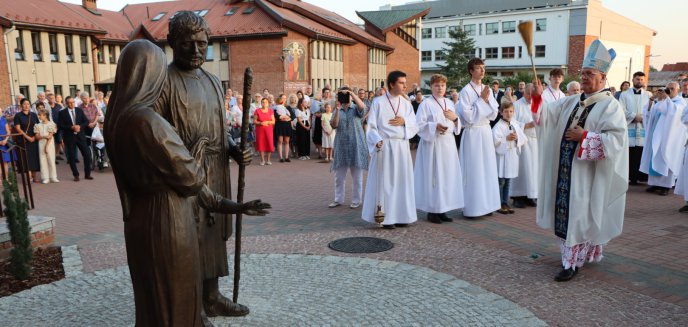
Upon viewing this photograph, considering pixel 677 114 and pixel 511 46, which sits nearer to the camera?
pixel 677 114

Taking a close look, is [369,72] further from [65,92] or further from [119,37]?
[65,92]

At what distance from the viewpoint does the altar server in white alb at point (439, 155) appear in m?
8.00

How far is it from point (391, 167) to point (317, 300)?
3226 mm

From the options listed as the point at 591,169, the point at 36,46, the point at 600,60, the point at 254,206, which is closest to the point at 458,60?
the point at 36,46

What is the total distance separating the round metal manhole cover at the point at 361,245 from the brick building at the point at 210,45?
2582 centimetres

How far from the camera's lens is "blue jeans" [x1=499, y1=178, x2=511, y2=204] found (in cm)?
899

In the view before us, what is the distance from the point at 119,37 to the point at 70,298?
112 ft

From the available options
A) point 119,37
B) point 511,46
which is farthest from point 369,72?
point 511,46

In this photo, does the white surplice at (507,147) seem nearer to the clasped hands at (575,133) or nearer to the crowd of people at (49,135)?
the clasped hands at (575,133)

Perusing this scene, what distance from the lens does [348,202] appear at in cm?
987

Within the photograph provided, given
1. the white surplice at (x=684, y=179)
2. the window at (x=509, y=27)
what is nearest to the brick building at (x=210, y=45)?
the window at (x=509, y=27)

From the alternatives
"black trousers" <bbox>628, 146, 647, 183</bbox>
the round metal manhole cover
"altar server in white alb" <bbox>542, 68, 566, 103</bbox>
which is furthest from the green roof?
the round metal manhole cover

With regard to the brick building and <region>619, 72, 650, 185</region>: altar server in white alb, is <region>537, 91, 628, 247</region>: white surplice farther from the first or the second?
the brick building

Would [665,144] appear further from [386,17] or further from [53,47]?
[386,17]
